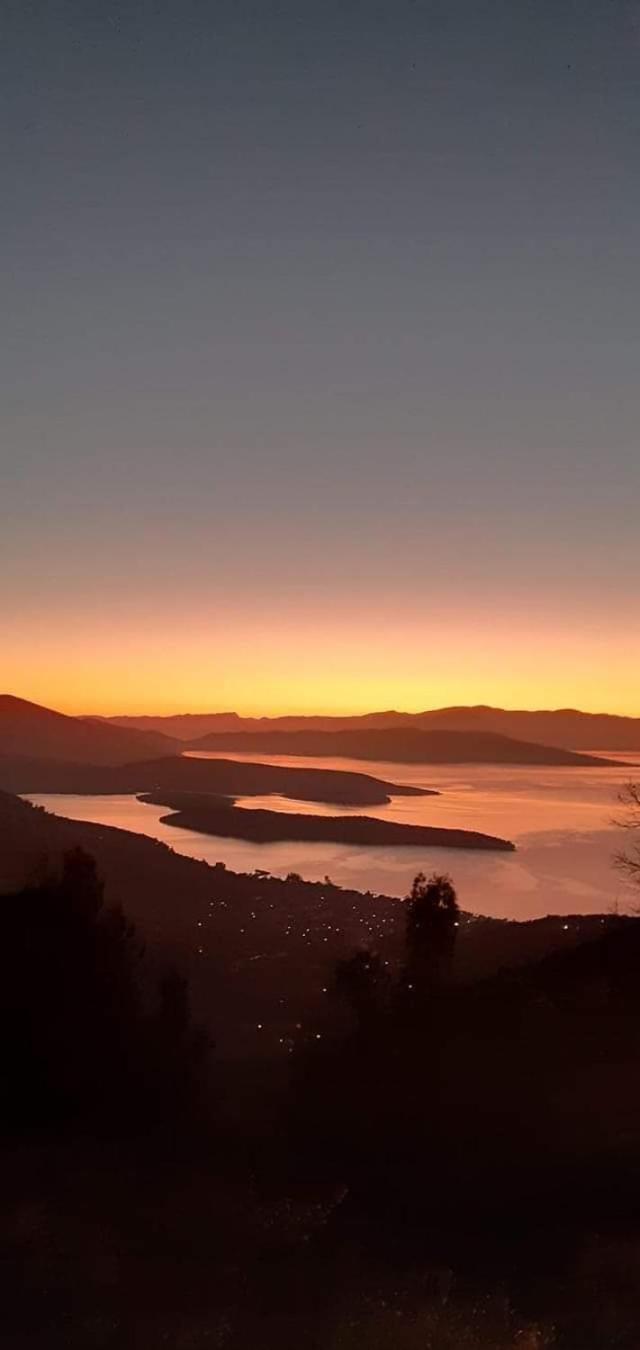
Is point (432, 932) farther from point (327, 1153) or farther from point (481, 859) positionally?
point (481, 859)

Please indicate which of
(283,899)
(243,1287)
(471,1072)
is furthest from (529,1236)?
(283,899)

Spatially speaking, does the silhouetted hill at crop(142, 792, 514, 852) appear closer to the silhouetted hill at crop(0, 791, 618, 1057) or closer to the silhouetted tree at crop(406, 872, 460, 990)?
the silhouetted hill at crop(0, 791, 618, 1057)

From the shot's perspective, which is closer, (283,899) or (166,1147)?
(166,1147)

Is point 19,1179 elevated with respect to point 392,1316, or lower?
lower

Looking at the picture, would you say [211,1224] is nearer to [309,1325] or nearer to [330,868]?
[309,1325]

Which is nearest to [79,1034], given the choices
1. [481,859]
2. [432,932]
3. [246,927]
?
[432,932]

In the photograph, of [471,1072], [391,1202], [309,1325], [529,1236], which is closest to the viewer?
[309,1325]
